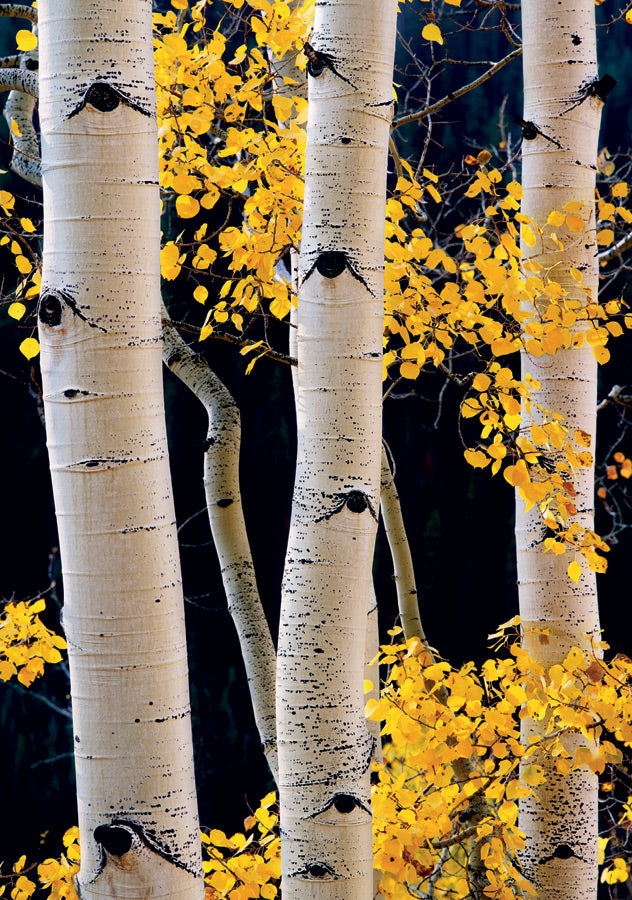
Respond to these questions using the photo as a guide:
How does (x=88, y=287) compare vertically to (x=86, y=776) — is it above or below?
above

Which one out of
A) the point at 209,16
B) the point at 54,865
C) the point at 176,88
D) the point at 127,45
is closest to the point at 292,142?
the point at 176,88

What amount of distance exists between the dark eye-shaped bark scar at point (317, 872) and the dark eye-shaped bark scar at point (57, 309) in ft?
2.75

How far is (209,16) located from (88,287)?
6.03m

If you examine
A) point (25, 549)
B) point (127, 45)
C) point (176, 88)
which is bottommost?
point (25, 549)

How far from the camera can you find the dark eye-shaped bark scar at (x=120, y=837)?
897 millimetres

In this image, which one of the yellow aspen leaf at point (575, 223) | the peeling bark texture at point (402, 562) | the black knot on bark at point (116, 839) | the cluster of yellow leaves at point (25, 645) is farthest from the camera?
the peeling bark texture at point (402, 562)

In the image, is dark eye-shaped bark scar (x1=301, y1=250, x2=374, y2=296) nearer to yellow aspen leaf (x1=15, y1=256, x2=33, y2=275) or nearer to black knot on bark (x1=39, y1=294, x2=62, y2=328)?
black knot on bark (x1=39, y1=294, x2=62, y2=328)

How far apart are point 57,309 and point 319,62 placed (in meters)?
0.63

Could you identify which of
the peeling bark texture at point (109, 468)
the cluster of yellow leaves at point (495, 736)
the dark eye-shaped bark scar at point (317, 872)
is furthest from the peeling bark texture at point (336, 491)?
the cluster of yellow leaves at point (495, 736)

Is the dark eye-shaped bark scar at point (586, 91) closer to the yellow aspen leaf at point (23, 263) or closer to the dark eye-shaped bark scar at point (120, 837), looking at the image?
the yellow aspen leaf at point (23, 263)

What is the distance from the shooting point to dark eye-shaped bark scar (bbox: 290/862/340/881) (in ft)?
3.74

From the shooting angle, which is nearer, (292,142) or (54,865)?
(54,865)

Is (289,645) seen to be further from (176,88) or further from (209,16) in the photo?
A: (209,16)

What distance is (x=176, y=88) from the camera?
2197 mm
